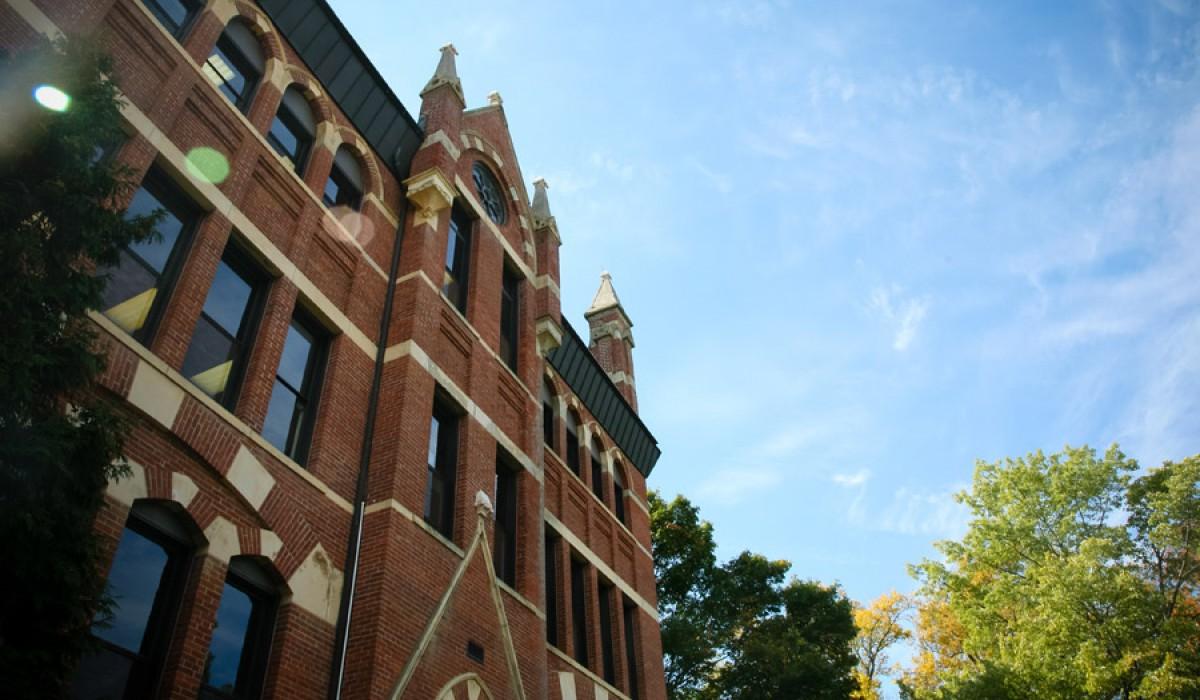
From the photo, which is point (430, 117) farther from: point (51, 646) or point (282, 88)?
point (51, 646)

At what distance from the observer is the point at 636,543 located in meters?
20.8

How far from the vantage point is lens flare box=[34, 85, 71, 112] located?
5.34m

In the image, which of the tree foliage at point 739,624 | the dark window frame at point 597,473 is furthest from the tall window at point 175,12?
the tree foliage at point 739,624

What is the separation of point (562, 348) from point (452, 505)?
790 centimetres

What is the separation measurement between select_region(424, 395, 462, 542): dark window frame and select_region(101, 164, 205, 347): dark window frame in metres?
4.31

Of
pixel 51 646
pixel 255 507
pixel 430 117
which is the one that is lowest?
pixel 51 646

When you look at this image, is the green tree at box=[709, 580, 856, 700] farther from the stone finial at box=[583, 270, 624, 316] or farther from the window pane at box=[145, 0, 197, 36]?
the window pane at box=[145, 0, 197, 36]

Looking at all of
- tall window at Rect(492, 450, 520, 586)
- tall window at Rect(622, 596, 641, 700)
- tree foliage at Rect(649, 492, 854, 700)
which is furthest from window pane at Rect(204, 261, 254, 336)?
tree foliage at Rect(649, 492, 854, 700)

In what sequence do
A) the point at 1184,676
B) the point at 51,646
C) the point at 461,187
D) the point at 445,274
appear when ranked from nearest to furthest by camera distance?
the point at 51,646, the point at 445,274, the point at 461,187, the point at 1184,676

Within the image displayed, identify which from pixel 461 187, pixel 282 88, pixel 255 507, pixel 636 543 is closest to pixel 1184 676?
pixel 636 543

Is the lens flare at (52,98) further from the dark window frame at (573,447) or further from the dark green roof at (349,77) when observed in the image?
the dark window frame at (573,447)

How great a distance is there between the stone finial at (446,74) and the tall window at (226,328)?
710cm

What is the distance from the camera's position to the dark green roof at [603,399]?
65.7 ft

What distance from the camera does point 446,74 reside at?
16547mm
